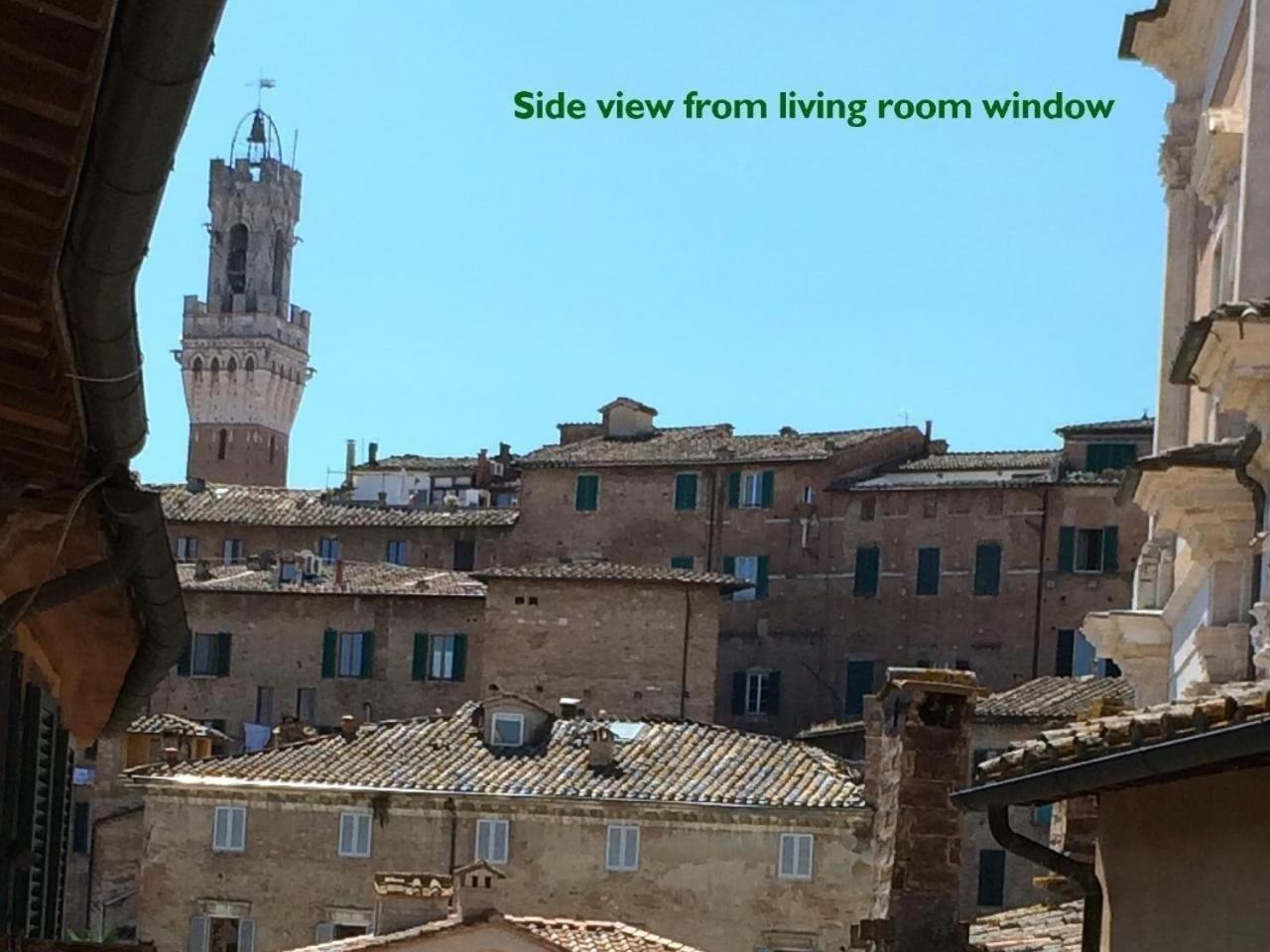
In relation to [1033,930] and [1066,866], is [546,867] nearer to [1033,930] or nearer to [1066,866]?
[1033,930]

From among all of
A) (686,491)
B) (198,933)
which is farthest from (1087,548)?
(198,933)

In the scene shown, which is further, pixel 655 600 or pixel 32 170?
pixel 655 600

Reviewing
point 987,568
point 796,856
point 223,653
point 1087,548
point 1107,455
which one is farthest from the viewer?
point 1107,455

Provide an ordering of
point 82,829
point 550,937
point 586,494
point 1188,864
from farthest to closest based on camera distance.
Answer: point 586,494
point 82,829
point 550,937
point 1188,864

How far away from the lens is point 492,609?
5644 centimetres

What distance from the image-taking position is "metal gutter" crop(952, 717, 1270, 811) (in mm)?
6543

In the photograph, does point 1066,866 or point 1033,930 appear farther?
point 1033,930

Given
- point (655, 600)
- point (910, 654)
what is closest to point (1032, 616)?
point (910, 654)

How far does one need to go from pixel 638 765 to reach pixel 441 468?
30910 mm

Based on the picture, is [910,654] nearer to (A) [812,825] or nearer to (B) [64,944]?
(A) [812,825]

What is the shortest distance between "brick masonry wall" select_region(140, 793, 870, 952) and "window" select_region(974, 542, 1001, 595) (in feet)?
62.2

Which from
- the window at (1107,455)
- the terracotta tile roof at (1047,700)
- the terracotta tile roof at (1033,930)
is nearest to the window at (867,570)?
the window at (1107,455)

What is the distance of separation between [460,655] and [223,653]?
5.15m

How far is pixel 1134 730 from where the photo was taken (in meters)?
7.52
